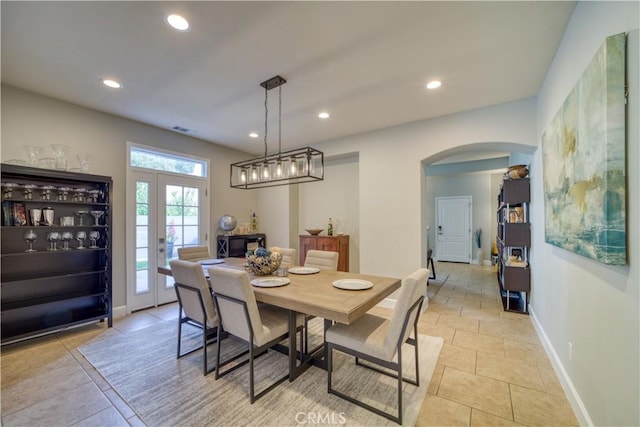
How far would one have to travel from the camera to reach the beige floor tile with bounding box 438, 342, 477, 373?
246 cm

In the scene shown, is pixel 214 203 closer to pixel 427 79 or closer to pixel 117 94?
pixel 117 94

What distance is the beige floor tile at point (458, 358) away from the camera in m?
2.46

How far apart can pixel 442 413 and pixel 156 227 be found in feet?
14.3

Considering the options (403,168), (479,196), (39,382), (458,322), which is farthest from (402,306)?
(479,196)

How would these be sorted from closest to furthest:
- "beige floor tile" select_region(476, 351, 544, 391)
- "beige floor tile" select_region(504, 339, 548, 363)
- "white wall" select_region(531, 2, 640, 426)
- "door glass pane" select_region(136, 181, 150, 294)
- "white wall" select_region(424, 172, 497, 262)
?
"white wall" select_region(531, 2, 640, 426) → "beige floor tile" select_region(476, 351, 544, 391) → "beige floor tile" select_region(504, 339, 548, 363) → "door glass pane" select_region(136, 181, 150, 294) → "white wall" select_region(424, 172, 497, 262)

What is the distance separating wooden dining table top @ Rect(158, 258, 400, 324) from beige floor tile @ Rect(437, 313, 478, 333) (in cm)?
155

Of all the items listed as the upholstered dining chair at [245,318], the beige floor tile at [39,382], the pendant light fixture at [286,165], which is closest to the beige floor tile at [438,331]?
the upholstered dining chair at [245,318]

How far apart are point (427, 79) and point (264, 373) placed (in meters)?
3.30

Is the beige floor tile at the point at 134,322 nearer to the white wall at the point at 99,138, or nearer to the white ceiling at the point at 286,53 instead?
the white wall at the point at 99,138

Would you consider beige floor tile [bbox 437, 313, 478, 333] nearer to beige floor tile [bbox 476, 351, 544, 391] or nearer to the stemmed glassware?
beige floor tile [bbox 476, 351, 544, 391]

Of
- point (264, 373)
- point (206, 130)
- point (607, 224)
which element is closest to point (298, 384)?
point (264, 373)

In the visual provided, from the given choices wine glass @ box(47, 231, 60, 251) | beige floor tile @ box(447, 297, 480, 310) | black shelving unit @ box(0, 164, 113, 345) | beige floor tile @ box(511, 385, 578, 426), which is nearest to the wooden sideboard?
beige floor tile @ box(447, 297, 480, 310)

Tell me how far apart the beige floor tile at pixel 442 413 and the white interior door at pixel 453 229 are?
23.0 feet

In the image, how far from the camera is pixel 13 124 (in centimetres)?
293
